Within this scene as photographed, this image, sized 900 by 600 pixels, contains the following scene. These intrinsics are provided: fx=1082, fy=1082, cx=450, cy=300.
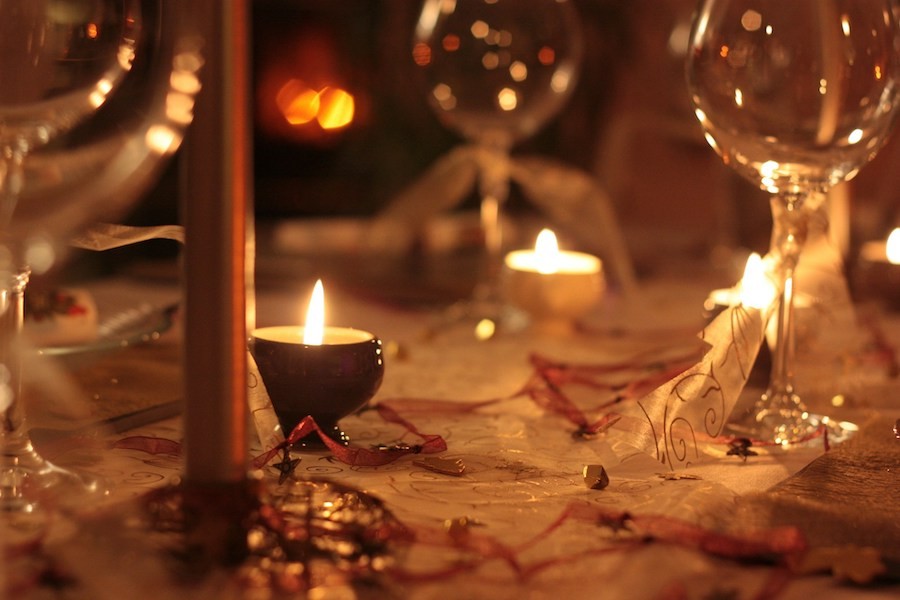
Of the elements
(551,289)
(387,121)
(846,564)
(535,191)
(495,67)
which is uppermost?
(387,121)

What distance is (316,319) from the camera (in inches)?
25.6

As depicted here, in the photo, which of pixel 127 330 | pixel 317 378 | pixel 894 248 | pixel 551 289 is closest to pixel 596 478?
pixel 317 378

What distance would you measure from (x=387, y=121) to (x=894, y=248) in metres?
1.64

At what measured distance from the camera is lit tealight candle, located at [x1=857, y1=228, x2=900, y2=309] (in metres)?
1.17

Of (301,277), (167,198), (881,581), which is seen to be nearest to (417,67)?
(301,277)

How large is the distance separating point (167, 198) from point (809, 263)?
190 cm

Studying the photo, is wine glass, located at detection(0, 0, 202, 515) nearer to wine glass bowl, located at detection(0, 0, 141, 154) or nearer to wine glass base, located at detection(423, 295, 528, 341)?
wine glass bowl, located at detection(0, 0, 141, 154)

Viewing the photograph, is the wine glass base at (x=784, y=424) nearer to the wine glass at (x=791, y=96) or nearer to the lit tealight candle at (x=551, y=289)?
the wine glass at (x=791, y=96)

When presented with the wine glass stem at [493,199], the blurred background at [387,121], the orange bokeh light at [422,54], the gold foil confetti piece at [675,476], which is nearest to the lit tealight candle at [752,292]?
the gold foil confetti piece at [675,476]

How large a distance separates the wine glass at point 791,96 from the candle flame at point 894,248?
1.59ft

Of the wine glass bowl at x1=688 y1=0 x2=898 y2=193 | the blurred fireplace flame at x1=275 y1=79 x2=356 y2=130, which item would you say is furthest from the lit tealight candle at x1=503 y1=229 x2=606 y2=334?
the blurred fireplace flame at x1=275 y1=79 x2=356 y2=130

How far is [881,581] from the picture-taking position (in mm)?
441

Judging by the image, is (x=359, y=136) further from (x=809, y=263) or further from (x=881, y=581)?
(x=881, y=581)

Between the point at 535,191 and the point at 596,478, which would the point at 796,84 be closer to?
the point at 596,478
